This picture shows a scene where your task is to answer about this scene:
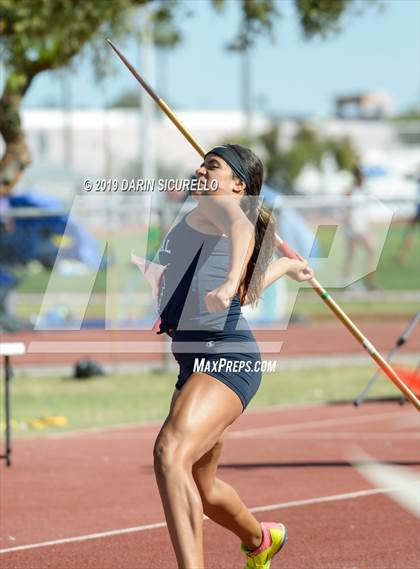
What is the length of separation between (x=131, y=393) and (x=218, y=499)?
9.67 metres

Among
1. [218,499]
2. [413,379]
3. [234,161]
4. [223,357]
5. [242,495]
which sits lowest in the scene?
[413,379]

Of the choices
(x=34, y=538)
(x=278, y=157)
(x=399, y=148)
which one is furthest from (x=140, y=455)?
(x=399, y=148)

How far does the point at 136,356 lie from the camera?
19.3m

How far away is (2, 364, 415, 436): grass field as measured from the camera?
13.9m

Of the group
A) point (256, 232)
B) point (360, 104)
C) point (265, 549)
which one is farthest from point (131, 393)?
point (360, 104)

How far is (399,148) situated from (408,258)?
45949 millimetres

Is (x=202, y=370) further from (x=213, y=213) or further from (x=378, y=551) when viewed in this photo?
(x=378, y=551)

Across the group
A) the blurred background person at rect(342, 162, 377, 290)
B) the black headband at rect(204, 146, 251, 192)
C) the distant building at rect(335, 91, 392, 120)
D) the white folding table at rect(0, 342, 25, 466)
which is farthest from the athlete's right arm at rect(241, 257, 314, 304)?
the distant building at rect(335, 91, 392, 120)

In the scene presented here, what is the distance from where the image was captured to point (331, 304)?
6.27 m

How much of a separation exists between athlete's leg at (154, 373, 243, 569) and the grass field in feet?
24.2

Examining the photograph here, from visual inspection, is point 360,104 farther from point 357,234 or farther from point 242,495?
point 242,495

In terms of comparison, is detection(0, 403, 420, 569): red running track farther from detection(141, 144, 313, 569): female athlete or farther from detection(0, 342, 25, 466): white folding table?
detection(141, 144, 313, 569): female athlete

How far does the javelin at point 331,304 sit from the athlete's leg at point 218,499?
841 mm

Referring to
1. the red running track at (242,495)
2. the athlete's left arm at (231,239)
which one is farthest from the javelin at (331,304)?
the red running track at (242,495)
